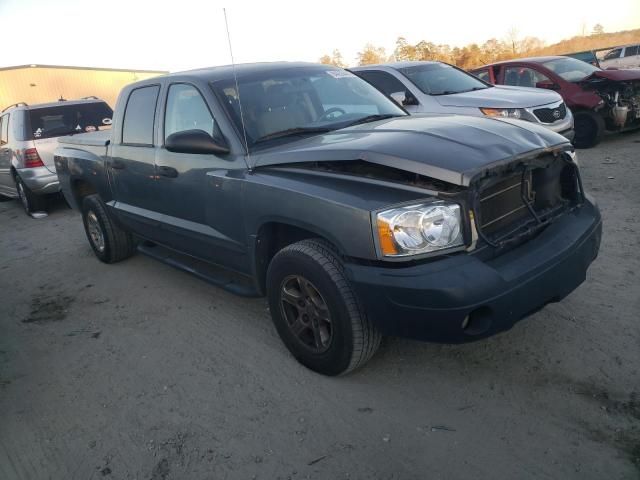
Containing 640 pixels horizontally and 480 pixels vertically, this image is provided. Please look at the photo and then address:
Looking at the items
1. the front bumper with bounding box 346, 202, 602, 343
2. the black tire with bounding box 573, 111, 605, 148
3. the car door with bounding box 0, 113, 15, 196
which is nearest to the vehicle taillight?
the car door with bounding box 0, 113, 15, 196

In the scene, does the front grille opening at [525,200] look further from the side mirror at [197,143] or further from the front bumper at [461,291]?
the side mirror at [197,143]

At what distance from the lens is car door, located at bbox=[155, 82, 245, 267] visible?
11.0 feet

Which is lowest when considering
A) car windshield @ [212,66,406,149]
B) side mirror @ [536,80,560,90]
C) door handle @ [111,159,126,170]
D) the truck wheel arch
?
the truck wheel arch

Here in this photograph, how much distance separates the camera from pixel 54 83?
31.0 meters

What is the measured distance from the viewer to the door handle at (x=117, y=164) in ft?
→ 14.5

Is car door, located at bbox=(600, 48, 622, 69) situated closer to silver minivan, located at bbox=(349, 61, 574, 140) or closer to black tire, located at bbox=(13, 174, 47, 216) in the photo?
silver minivan, located at bbox=(349, 61, 574, 140)

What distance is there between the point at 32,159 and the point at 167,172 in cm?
535

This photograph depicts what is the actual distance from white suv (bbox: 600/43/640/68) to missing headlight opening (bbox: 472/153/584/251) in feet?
61.4

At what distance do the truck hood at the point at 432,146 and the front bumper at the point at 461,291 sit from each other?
44 centimetres

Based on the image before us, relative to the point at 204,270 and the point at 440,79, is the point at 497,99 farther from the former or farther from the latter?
the point at 204,270

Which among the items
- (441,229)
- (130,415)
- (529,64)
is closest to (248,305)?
(130,415)

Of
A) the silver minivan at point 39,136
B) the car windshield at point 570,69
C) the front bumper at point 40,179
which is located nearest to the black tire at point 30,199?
the silver minivan at point 39,136

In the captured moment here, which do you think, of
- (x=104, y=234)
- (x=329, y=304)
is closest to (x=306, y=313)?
(x=329, y=304)

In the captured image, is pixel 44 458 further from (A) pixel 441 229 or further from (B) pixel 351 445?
(A) pixel 441 229
